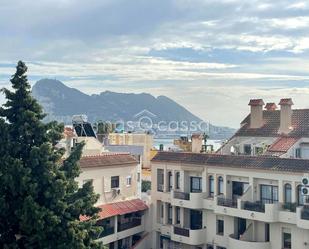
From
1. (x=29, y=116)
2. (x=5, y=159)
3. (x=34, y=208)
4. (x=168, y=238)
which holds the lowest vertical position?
(x=168, y=238)

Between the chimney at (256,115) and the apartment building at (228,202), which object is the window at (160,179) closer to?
the apartment building at (228,202)

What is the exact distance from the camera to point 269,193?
3138 centimetres

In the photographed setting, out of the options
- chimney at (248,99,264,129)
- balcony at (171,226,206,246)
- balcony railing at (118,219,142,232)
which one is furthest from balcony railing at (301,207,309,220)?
balcony railing at (118,219,142,232)

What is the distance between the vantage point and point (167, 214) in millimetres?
38000

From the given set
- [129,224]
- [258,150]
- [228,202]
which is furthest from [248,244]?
[129,224]

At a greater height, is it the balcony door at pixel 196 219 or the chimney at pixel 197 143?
the chimney at pixel 197 143

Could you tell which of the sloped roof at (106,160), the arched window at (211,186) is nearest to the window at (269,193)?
the arched window at (211,186)

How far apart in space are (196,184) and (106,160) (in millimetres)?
6782

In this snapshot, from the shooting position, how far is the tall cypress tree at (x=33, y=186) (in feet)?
64.3

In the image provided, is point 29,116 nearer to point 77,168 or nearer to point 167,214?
point 77,168

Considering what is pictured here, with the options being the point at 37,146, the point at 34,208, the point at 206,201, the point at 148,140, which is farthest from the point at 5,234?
the point at 148,140

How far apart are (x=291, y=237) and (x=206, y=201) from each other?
6651 mm

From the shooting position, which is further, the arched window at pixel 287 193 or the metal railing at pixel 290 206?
the arched window at pixel 287 193

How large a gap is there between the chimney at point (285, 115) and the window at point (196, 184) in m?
7.22
